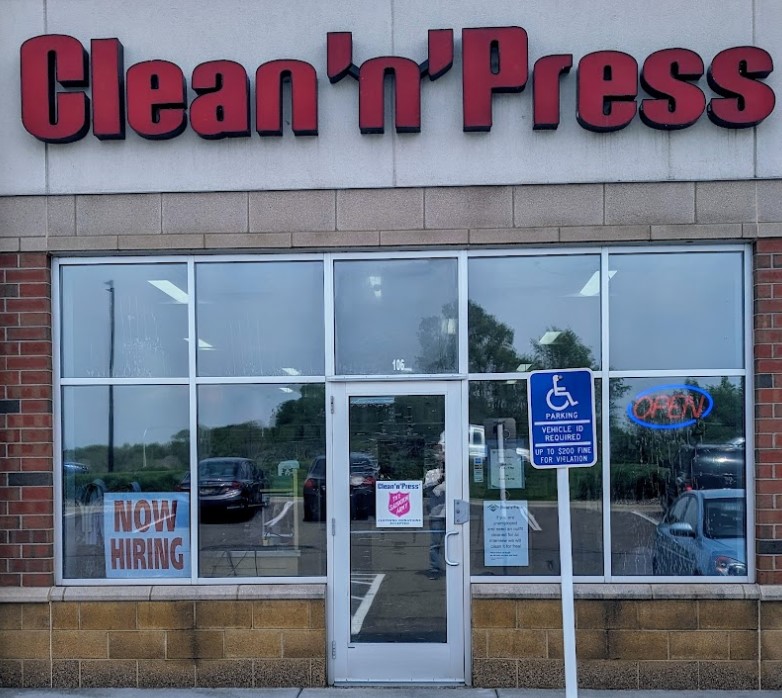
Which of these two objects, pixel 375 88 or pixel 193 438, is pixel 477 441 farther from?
pixel 375 88

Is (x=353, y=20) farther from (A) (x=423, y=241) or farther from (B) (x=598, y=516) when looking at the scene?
(B) (x=598, y=516)

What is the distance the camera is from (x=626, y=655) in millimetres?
7430

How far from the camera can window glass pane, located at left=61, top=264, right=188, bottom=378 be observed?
7.95 metres

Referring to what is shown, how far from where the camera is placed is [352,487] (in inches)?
307

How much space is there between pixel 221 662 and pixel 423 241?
3916mm

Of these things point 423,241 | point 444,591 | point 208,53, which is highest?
point 208,53

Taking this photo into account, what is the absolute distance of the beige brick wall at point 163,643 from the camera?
7.59 m

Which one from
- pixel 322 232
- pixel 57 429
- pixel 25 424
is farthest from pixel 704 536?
pixel 25 424

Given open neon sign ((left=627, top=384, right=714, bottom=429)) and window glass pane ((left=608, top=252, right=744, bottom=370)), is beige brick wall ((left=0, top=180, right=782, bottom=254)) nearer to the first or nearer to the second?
window glass pane ((left=608, top=252, right=744, bottom=370))

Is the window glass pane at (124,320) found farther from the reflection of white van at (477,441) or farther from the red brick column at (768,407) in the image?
the red brick column at (768,407)

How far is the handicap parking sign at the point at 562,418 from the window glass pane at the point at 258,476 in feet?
8.83

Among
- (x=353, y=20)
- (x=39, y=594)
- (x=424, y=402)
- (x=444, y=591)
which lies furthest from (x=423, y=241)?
(x=39, y=594)

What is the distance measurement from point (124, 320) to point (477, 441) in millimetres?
3255

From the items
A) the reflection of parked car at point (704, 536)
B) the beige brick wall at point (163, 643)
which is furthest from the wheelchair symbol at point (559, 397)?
the beige brick wall at point (163, 643)
